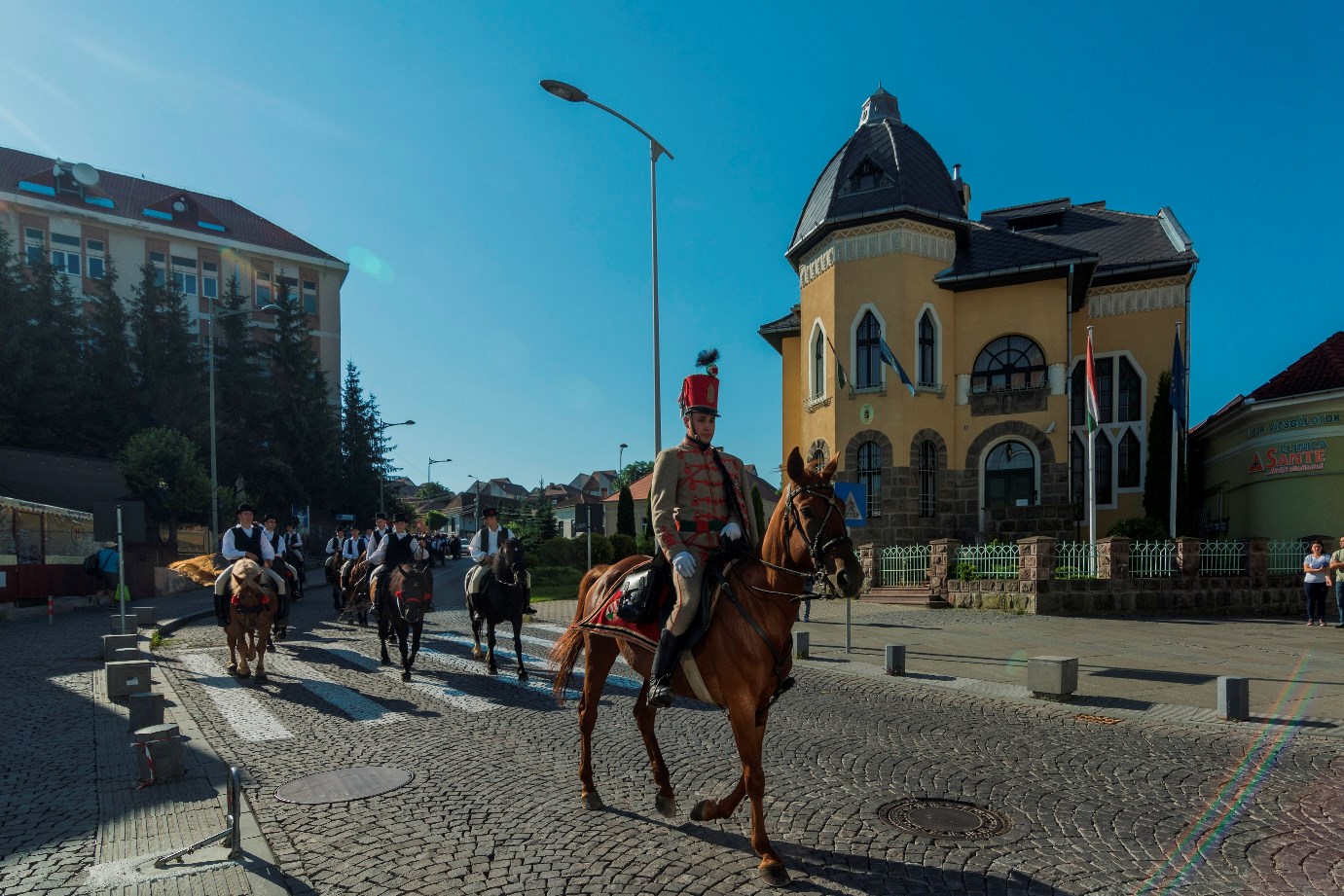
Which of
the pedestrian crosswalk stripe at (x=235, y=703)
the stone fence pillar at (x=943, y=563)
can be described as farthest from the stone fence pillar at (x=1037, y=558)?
the pedestrian crosswalk stripe at (x=235, y=703)

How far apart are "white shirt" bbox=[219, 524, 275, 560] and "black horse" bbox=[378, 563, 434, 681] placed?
195 centimetres

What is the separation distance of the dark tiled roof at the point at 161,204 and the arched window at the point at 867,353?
1896 inches

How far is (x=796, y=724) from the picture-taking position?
764cm

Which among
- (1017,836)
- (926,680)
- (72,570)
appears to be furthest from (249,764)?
(72,570)

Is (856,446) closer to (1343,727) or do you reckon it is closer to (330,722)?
(1343,727)

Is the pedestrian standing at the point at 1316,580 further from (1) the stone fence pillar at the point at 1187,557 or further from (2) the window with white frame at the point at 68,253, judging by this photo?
(2) the window with white frame at the point at 68,253

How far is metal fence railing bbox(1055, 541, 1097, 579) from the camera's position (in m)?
18.4

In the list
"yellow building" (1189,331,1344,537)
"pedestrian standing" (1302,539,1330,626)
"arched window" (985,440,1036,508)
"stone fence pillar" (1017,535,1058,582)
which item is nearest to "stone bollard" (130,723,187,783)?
"stone fence pillar" (1017,535,1058,582)

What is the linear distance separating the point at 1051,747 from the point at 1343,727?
315 cm

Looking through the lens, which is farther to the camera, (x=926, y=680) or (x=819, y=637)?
(x=819, y=637)

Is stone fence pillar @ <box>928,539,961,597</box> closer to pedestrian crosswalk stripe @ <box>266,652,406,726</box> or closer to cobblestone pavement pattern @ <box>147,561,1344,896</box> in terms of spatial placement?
cobblestone pavement pattern @ <box>147,561,1344,896</box>

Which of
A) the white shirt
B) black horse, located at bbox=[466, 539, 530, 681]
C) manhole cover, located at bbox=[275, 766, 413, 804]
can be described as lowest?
manhole cover, located at bbox=[275, 766, 413, 804]

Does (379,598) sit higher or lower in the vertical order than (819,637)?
higher

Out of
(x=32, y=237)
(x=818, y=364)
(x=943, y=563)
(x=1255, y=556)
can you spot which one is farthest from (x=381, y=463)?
(x=1255, y=556)
